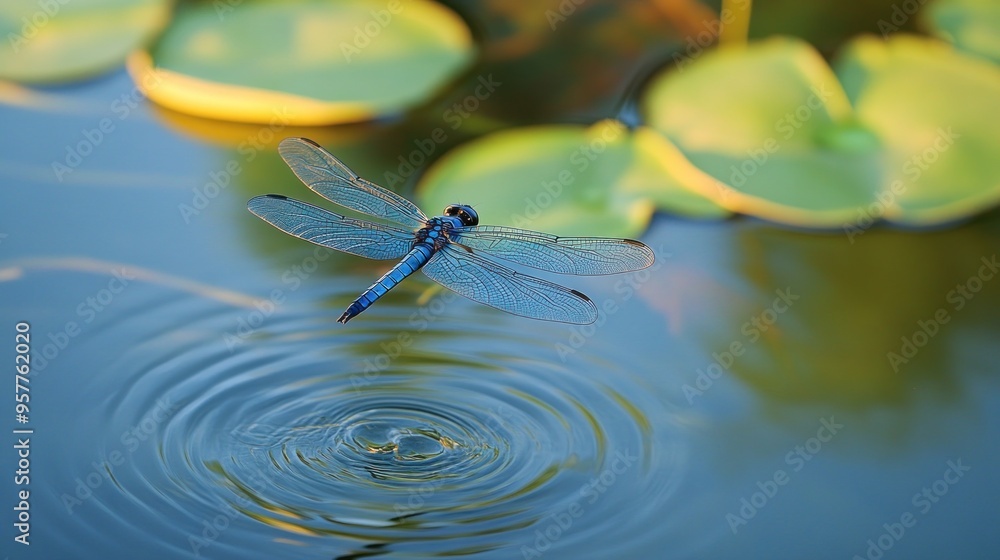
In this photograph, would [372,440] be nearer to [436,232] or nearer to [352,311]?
[352,311]

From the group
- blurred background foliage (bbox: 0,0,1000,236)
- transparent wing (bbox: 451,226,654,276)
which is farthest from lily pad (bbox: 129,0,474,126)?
transparent wing (bbox: 451,226,654,276)

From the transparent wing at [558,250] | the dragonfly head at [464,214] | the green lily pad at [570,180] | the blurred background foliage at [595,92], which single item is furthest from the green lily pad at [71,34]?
the transparent wing at [558,250]

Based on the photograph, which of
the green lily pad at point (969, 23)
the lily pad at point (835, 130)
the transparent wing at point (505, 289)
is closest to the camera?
the transparent wing at point (505, 289)

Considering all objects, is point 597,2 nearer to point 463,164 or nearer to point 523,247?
point 463,164

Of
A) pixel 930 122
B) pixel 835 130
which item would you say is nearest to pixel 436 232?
pixel 835 130

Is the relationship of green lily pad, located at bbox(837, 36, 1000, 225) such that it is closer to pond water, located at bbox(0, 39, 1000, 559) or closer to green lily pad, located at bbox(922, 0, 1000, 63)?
pond water, located at bbox(0, 39, 1000, 559)

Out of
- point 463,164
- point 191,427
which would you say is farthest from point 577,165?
point 191,427

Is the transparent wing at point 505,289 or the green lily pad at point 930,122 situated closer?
the transparent wing at point 505,289

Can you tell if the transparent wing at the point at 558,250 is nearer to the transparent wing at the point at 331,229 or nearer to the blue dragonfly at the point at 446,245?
the blue dragonfly at the point at 446,245
